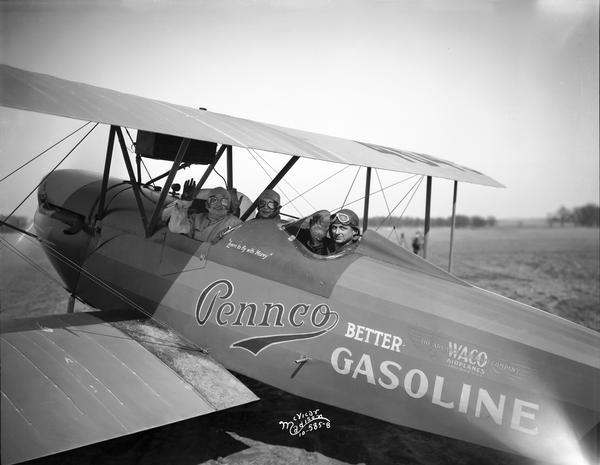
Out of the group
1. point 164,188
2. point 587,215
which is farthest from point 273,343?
→ point 587,215

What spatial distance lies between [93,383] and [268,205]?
1.89m

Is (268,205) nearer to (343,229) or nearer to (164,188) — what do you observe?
(343,229)

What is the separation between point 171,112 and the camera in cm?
414

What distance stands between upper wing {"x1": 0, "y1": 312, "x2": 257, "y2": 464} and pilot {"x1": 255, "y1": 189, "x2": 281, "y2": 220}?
49.0 inches

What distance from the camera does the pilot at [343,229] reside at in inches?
144

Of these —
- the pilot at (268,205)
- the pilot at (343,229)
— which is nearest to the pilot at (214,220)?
the pilot at (268,205)

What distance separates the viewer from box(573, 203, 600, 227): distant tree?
51.6 meters

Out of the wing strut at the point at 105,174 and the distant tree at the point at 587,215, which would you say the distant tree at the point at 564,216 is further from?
the wing strut at the point at 105,174

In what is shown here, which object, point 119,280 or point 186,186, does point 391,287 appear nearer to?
point 119,280

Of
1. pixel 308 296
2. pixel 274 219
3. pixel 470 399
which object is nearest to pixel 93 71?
pixel 274 219

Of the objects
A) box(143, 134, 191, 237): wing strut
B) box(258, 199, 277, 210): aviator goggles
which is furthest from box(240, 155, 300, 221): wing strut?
box(143, 134, 191, 237): wing strut

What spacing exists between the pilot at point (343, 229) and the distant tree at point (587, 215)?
56.5 m

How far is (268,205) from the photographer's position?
13.3 feet

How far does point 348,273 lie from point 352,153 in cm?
213
